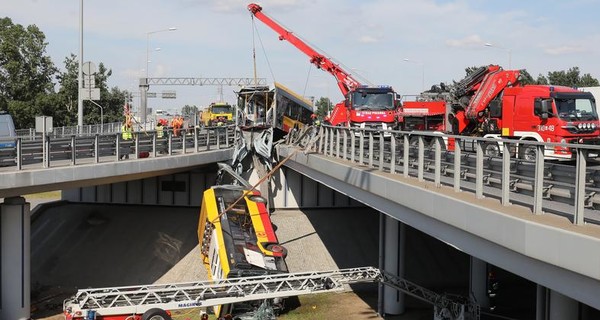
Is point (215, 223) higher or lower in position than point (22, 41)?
lower

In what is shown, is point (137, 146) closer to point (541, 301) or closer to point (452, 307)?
point (452, 307)

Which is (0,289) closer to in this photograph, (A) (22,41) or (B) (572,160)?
(B) (572,160)

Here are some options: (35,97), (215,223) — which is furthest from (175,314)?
(35,97)

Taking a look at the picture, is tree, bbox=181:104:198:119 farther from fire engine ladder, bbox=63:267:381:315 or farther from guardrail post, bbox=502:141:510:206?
guardrail post, bbox=502:141:510:206

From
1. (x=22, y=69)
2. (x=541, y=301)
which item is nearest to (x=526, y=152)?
(x=541, y=301)

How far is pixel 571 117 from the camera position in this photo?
18.3 meters

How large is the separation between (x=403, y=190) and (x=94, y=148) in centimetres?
1270

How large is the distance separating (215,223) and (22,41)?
5098cm

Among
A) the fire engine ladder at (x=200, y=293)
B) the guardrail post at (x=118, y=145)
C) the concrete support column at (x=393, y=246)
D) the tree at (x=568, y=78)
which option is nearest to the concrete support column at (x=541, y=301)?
the fire engine ladder at (x=200, y=293)

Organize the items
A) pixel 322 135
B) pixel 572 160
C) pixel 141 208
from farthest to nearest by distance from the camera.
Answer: pixel 141 208 → pixel 322 135 → pixel 572 160

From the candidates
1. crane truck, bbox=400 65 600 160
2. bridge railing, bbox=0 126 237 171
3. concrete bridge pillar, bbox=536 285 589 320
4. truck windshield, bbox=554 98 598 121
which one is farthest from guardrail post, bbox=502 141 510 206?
bridge railing, bbox=0 126 237 171

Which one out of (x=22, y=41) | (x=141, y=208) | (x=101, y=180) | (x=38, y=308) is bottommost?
(x=38, y=308)

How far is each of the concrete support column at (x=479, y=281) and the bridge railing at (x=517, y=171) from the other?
7619mm

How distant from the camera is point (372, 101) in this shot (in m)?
27.6
